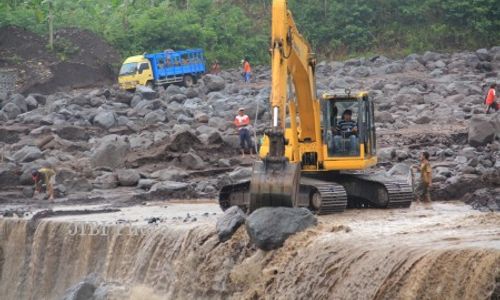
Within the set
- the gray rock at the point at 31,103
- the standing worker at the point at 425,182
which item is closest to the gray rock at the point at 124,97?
the gray rock at the point at 31,103

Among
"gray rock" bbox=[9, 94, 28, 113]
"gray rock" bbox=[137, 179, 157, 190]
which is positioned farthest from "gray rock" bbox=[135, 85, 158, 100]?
"gray rock" bbox=[137, 179, 157, 190]

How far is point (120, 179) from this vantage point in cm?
2906

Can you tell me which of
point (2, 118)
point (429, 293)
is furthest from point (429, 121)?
point (429, 293)

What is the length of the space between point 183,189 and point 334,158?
7719mm

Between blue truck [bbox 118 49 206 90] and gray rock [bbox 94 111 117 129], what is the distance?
11.3 metres

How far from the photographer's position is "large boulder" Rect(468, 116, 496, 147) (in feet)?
97.6

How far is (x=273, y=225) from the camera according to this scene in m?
16.3

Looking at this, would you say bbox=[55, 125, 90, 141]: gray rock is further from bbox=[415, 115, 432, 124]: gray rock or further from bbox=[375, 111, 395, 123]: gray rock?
bbox=[415, 115, 432, 124]: gray rock

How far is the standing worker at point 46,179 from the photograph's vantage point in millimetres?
27562

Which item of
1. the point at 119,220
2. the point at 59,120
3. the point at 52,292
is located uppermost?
the point at 59,120

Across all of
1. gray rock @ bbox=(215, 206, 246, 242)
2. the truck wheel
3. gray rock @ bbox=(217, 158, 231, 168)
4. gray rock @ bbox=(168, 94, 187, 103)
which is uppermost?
the truck wheel

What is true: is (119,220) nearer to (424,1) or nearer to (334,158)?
(334,158)

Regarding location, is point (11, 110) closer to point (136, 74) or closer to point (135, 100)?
point (135, 100)

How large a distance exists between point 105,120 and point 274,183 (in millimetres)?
23954
